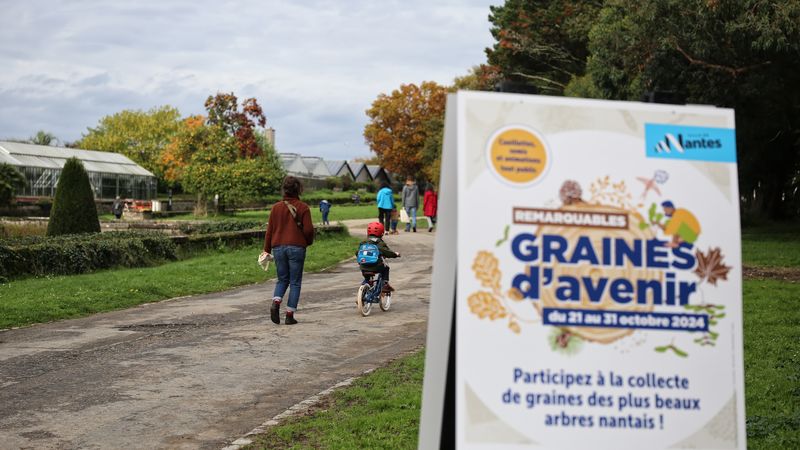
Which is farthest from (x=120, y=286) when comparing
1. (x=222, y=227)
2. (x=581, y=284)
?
(x=581, y=284)

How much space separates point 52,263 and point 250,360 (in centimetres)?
1090

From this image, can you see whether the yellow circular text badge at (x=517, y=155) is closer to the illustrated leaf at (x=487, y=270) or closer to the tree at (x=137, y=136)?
the illustrated leaf at (x=487, y=270)

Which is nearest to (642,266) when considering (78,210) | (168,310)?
(168,310)

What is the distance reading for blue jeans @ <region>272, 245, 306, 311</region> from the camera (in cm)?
1195

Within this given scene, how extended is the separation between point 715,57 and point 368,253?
16306 mm

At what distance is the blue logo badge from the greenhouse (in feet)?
179

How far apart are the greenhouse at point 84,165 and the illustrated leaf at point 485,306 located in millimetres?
54652

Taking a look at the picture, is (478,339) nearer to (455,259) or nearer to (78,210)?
(455,259)

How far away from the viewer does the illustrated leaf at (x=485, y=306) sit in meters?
3.65

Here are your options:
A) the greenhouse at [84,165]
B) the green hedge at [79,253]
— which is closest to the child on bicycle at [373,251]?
the green hedge at [79,253]

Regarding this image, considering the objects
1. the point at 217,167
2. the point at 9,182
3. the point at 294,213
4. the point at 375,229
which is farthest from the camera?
the point at 9,182

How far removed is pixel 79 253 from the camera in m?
19.8

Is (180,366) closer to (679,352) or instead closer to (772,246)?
(679,352)

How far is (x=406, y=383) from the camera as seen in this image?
823 centimetres
